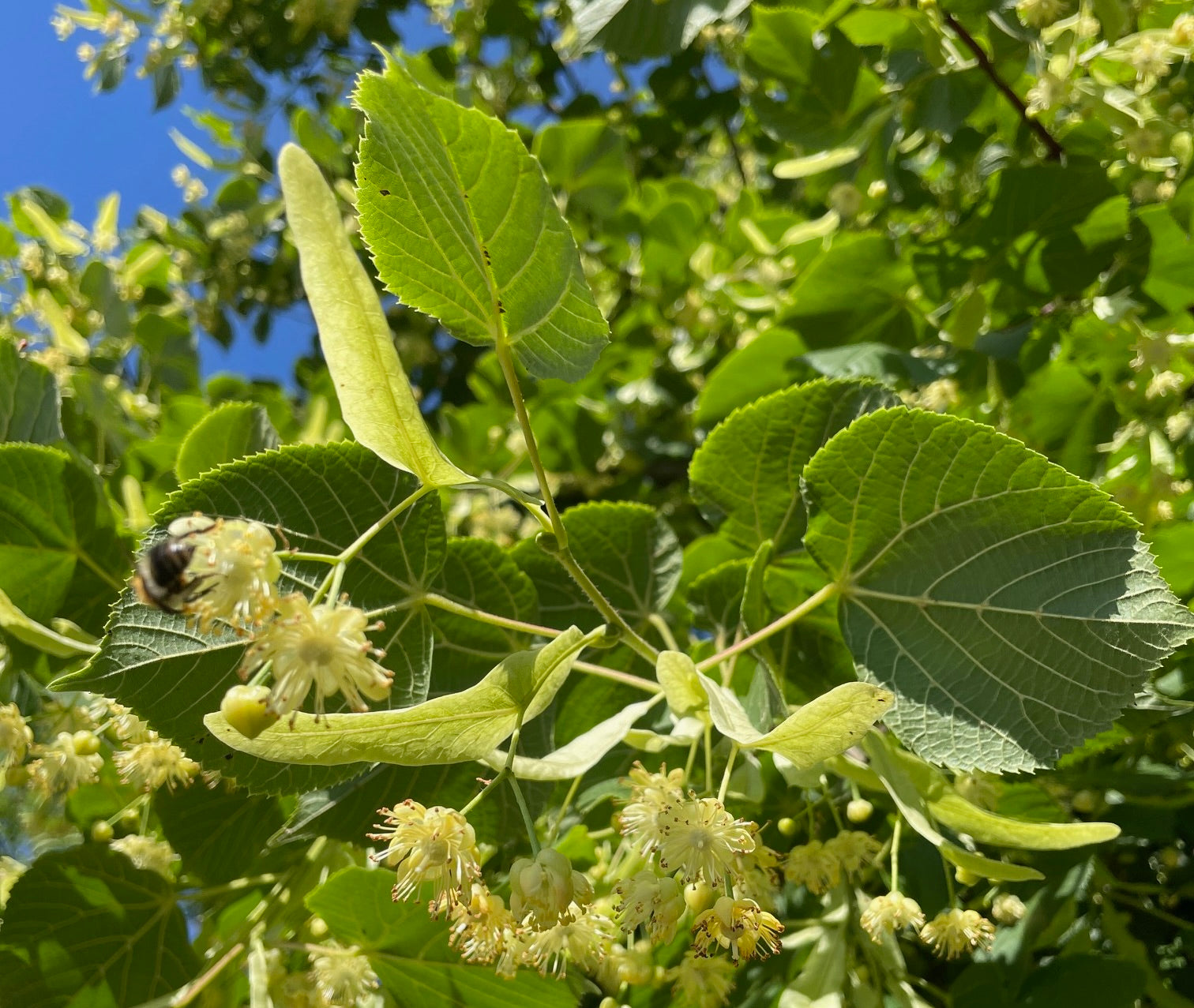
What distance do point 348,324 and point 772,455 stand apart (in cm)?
56

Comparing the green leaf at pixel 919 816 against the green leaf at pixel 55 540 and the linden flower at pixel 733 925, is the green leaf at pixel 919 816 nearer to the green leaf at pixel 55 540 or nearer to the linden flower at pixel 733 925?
the linden flower at pixel 733 925

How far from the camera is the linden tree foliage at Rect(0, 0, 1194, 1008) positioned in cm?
81

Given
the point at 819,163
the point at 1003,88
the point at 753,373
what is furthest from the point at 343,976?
the point at 1003,88

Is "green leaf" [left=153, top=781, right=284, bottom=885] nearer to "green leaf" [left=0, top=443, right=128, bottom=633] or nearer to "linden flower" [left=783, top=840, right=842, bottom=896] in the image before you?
"green leaf" [left=0, top=443, right=128, bottom=633]

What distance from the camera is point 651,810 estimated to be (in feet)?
2.88

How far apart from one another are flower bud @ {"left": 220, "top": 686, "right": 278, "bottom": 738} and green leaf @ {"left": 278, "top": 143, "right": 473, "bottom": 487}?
241 millimetres

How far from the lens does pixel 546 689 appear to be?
827 millimetres

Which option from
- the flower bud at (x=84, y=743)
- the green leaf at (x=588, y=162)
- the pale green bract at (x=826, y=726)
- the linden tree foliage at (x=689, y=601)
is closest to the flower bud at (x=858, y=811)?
the linden tree foliage at (x=689, y=601)

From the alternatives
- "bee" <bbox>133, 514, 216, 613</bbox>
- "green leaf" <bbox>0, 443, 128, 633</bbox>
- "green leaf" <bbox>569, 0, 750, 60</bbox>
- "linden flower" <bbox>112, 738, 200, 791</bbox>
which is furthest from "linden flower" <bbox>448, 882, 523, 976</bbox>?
"green leaf" <bbox>569, 0, 750, 60</bbox>

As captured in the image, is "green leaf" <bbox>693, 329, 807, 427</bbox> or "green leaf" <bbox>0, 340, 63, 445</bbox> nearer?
"green leaf" <bbox>0, 340, 63, 445</bbox>

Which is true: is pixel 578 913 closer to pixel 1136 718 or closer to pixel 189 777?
pixel 189 777

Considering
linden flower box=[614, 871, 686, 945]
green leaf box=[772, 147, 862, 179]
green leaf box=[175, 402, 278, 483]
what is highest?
green leaf box=[772, 147, 862, 179]

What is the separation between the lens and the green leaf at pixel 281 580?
2.93ft

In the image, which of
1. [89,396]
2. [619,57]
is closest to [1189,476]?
[619,57]
